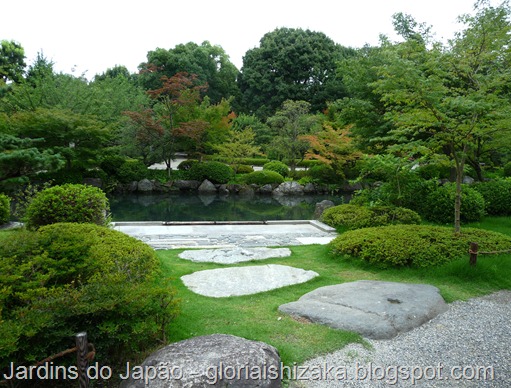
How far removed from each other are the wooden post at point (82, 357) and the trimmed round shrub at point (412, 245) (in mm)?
4356

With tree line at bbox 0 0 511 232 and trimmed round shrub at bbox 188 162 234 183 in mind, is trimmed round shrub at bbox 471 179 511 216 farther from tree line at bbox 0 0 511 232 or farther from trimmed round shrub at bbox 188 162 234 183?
trimmed round shrub at bbox 188 162 234 183

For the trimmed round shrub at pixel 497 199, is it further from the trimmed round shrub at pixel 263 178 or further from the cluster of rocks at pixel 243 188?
the trimmed round shrub at pixel 263 178

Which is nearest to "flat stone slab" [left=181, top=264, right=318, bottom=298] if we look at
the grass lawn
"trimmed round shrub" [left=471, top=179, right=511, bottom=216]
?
the grass lawn

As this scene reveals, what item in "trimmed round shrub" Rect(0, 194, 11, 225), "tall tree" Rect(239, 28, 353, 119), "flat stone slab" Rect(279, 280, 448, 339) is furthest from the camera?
"tall tree" Rect(239, 28, 353, 119)

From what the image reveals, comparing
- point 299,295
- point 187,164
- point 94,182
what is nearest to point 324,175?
point 187,164

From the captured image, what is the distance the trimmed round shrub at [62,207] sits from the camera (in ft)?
20.8

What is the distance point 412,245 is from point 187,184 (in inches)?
611

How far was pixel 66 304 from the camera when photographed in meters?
2.53

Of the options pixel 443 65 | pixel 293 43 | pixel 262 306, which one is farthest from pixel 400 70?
pixel 293 43

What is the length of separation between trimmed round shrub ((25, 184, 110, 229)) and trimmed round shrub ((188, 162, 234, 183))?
1320 centimetres

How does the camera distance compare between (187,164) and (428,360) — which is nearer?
(428,360)

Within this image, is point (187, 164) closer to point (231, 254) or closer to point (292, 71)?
point (292, 71)

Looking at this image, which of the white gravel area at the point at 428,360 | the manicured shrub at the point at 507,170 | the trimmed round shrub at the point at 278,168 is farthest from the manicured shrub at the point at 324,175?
the white gravel area at the point at 428,360

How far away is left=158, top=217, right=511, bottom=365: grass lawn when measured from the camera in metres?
3.28
